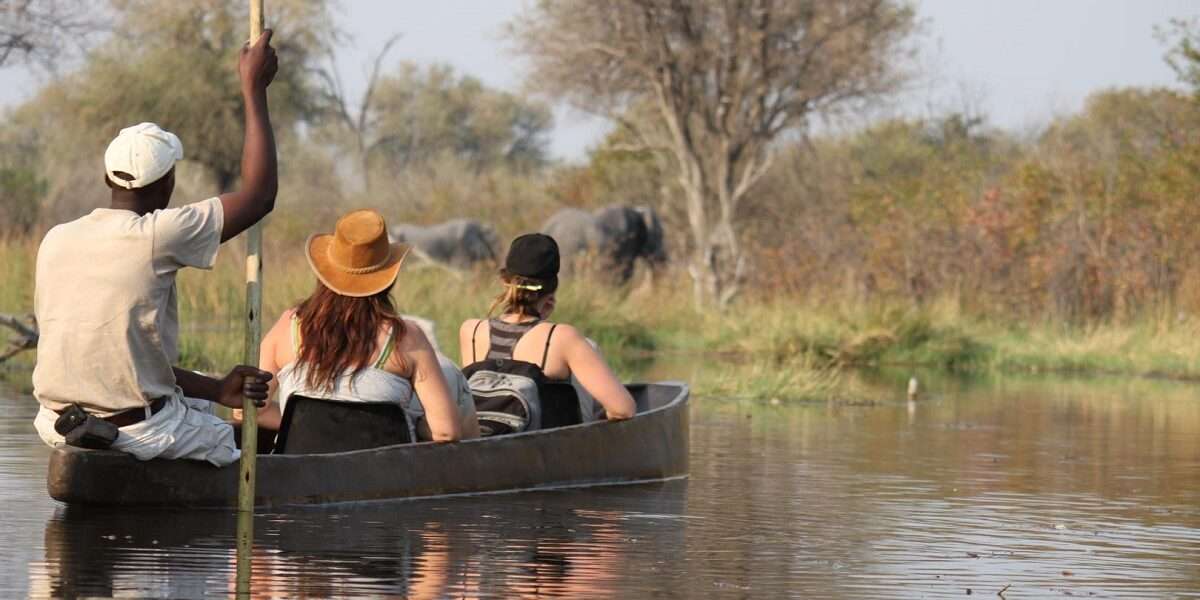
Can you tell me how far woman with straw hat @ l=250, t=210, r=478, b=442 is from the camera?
8258 millimetres

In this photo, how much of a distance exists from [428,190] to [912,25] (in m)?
15.3

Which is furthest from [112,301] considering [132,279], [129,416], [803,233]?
[803,233]

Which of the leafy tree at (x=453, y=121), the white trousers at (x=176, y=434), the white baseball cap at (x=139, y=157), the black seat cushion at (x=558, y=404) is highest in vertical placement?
the leafy tree at (x=453, y=121)

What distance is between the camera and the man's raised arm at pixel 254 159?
718 cm

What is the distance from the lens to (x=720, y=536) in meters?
8.48

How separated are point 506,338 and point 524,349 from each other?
0.34 ft

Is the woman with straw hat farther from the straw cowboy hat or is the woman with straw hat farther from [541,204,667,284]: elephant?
[541,204,667,284]: elephant

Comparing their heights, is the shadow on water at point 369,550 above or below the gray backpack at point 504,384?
below

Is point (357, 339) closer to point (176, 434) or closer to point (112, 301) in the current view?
point (176, 434)

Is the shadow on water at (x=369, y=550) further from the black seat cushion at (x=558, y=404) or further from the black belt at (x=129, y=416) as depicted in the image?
the black seat cushion at (x=558, y=404)

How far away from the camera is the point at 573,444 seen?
9914mm

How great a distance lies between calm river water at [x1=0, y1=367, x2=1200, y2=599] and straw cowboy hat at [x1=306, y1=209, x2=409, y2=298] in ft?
2.83

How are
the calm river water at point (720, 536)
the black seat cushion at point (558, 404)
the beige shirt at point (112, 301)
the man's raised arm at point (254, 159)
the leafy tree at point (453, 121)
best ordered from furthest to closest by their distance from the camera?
the leafy tree at point (453, 121) < the black seat cushion at point (558, 404) < the beige shirt at point (112, 301) < the man's raised arm at point (254, 159) < the calm river water at point (720, 536)

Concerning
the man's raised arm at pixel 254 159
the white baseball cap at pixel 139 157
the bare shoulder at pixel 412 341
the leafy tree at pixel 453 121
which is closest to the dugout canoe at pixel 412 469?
the bare shoulder at pixel 412 341
